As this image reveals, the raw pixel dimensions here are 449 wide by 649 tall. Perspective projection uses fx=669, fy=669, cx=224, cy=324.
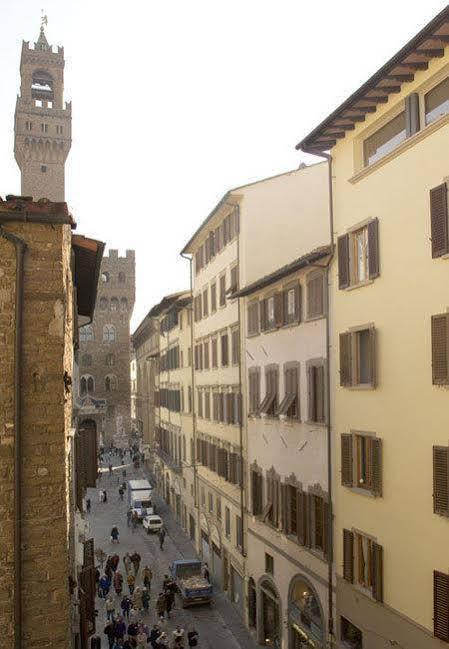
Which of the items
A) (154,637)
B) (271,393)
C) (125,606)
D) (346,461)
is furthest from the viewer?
(125,606)

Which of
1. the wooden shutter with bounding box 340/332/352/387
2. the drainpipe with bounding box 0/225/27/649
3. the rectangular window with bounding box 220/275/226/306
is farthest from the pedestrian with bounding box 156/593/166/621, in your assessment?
the drainpipe with bounding box 0/225/27/649

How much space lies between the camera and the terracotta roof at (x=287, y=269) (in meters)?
18.0

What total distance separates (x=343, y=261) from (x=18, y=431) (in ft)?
34.7

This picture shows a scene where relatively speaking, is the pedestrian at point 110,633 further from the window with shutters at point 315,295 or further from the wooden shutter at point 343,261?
the wooden shutter at point 343,261

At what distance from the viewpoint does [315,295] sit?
63.5 ft

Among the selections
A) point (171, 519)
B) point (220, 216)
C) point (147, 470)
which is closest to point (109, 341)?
point (147, 470)

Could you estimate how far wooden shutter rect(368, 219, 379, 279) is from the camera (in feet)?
51.0

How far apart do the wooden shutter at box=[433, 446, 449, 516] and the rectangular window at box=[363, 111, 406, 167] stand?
6.77m

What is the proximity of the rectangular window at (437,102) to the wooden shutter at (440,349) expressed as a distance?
4.03 meters

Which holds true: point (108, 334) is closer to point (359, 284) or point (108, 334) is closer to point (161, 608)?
point (161, 608)

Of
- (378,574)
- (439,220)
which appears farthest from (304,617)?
(439,220)

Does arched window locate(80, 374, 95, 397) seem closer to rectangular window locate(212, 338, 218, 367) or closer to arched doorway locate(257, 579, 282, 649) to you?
rectangular window locate(212, 338, 218, 367)

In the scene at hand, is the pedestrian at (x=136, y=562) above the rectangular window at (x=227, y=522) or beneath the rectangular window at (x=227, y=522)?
beneath

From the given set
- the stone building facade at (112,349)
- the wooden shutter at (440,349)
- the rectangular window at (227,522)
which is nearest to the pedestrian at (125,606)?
the rectangular window at (227,522)
